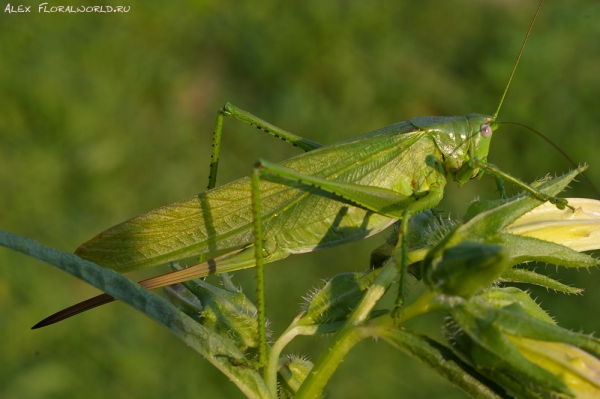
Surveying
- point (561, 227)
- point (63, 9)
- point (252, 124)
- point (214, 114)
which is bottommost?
point (561, 227)

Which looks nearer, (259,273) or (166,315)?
(166,315)

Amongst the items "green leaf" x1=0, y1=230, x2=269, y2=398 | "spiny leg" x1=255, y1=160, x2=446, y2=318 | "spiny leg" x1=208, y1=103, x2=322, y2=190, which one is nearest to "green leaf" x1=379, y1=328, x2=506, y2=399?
"green leaf" x1=0, y1=230, x2=269, y2=398

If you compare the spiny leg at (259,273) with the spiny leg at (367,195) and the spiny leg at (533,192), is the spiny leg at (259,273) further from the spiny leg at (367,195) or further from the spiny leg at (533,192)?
the spiny leg at (533,192)

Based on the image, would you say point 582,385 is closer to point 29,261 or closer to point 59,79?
point 29,261

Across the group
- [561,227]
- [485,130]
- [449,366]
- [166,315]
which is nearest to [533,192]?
[561,227]

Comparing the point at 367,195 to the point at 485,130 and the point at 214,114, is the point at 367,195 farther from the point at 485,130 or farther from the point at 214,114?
the point at 214,114

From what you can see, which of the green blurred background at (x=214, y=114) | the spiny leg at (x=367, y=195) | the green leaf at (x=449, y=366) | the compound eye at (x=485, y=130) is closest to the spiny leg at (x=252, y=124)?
the spiny leg at (x=367, y=195)

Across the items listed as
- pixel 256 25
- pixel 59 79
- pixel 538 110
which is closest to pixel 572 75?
pixel 538 110
